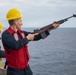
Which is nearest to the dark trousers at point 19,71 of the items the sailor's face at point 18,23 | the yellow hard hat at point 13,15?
the sailor's face at point 18,23

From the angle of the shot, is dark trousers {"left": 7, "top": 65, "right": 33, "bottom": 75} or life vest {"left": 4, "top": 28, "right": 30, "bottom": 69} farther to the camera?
dark trousers {"left": 7, "top": 65, "right": 33, "bottom": 75}

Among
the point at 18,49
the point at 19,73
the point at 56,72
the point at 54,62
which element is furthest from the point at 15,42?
the point at 54,62

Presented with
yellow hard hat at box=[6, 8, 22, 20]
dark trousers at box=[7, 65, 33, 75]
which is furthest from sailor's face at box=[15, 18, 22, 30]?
dark trousers at box=[7, 65, 33, 75]

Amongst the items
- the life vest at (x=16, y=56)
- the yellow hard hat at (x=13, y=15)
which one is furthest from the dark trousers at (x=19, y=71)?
the yellow hard hat at (x=13, y=15)

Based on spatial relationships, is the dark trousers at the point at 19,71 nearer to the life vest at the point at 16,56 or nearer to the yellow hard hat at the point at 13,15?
the life vest at the point at 16,56

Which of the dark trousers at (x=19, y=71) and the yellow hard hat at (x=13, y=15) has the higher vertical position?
the yellow hard hat at (x=13, y=15)

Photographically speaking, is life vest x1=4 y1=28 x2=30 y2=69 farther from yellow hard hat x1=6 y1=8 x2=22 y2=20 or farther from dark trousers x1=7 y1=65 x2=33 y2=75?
yellow hard hat x1=6 y1=8 x2=22 y2=20

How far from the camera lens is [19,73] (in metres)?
7.07

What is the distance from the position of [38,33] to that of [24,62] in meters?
0.68

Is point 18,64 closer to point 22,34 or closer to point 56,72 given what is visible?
point 22,34

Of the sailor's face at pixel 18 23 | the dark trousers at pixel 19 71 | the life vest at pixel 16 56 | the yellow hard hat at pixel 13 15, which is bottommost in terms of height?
the dark trousers at pixel 19 71

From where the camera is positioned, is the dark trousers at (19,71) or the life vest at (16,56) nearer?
the life vest at (16,56)

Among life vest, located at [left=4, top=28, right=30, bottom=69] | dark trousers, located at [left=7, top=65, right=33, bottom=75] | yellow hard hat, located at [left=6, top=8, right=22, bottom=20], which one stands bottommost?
dark trousers, located at [left=7, top=65, right=33, bottom=75]

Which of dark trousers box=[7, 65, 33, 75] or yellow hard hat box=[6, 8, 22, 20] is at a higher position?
yellow hard hat box=[6, 8, 22, 20]
